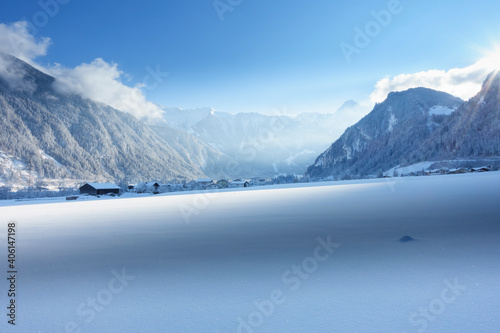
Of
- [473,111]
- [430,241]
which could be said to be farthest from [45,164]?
[473,111]

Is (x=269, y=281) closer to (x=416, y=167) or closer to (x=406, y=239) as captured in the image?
(x=406, y=239)

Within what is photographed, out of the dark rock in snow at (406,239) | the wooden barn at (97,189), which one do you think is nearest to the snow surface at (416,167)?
the wooden barn at (97,189)

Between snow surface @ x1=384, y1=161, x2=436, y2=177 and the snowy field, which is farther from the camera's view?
snow surface @ x1=384, y1=161, x2=436, y2=177

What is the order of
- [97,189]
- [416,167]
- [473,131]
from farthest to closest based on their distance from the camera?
[416,167] < [473,131] < [97,189]

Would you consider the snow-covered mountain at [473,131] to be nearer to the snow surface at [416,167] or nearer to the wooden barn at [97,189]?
the snow surface at [416,167]

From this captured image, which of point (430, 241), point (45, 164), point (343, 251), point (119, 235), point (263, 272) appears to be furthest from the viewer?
point (45, 164)

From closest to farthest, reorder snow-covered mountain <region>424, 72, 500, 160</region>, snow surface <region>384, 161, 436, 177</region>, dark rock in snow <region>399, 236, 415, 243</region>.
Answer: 1. dark rock in snow <region>399, 236, 415, 243</region>
2. snow-covered mountain <region>424, 72, 500, 160</region>
3. snow surface <region>384, 161, 436, 177</region>

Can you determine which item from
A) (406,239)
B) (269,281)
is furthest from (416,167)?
(269,281)

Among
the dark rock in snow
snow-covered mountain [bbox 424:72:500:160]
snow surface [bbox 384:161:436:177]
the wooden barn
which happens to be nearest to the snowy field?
the dark rock in snow

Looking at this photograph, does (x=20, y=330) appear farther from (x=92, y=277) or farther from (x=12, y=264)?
(x=12, y=264)

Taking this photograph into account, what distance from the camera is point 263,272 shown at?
8891mm

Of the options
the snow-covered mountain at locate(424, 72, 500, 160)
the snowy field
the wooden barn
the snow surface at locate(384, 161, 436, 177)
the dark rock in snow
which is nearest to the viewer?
the snowy field

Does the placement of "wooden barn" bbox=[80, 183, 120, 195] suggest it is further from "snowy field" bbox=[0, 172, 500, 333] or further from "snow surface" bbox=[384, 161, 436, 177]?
"snow surface" bbox=[384, 161, 436, 177]

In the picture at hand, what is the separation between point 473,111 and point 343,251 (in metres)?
200
